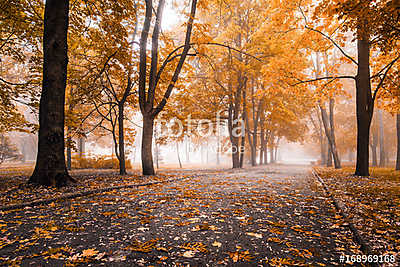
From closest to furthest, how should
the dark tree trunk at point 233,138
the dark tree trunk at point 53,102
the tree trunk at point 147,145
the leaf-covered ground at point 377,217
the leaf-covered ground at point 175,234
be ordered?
the leaf-covered ground at point 175,234 < the leaf-covered ground at point 377,217 < the dark tree trunk at point 53,102 < the tree trunk at point 147,145 < the dark tree trunk at point 233,138

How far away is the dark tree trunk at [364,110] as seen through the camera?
918cm

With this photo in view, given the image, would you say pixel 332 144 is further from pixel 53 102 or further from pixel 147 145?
pixel 53 102

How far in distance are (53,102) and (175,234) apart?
555cm

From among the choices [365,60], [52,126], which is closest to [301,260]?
[52,126]

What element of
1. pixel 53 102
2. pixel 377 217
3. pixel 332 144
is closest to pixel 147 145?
pixel 53 102

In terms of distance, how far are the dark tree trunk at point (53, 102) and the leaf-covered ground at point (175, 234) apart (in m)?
1.87

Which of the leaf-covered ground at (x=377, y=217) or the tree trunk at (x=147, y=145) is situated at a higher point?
the tree trunk at (x=147, y=145)

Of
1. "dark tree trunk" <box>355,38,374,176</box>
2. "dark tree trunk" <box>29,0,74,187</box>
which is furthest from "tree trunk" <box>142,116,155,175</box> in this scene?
"dark tree trunk" <box>355,38,374,176</box>

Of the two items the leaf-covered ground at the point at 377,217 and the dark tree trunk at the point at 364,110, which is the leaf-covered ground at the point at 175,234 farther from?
the dark tree trunk at the point at 364,110

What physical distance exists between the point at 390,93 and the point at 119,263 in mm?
12599

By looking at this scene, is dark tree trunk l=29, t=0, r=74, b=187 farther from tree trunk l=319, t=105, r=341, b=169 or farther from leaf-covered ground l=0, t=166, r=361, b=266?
tree trunk l=319, t=105, r=341, b=169

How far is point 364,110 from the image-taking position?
927 cm

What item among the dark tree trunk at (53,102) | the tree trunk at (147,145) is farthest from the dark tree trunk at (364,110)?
the dark tree trunk at (53,102)

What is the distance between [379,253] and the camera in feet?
7.23
